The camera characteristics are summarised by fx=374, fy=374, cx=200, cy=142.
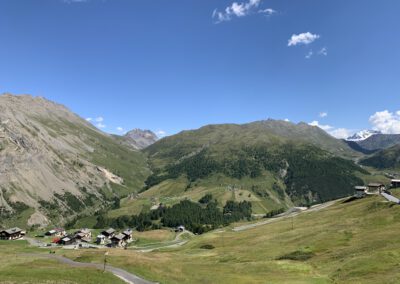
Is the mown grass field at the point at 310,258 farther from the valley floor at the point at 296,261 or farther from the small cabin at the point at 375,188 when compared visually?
the small cabin at the point at 375,188

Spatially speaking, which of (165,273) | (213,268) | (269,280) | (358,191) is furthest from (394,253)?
(358,191)

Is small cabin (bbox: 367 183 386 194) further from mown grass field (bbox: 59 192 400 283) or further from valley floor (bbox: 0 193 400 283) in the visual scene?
valley floor (bbox: 0 193 400 283)

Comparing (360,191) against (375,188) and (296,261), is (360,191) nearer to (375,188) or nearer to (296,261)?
(375,188)

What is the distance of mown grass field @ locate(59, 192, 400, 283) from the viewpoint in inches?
2913

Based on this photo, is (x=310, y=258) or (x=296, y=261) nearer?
(x=296, y=261)

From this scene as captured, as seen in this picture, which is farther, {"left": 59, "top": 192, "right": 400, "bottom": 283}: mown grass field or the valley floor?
{"left": 59, "top": 192, "right": 400, "bottom": 283}: mown grass field

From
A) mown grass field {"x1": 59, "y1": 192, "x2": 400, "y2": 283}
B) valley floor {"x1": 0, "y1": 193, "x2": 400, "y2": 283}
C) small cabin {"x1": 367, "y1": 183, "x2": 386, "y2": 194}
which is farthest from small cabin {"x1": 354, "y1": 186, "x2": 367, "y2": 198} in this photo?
valley floor {"x1": 0, "y1": 193, "x2": 400, "y2": 283}

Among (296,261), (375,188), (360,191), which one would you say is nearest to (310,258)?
(296,261)

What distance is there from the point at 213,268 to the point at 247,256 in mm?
23245

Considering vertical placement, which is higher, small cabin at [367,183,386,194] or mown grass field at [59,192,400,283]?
small cabin at [367,183,386,194]

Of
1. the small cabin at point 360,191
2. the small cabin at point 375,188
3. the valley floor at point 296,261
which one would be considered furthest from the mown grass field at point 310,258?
the small cabin at point 375,188

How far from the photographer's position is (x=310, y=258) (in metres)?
96.8

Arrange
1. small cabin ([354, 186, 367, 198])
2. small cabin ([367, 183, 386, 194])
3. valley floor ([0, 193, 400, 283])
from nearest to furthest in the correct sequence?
valley floor ([0, 193, 400, 283])
small cabin ([354, 186, 367, 198])
small cabin ([367, 183, 386, 194])

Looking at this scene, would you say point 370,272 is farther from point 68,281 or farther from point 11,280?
point 11,280
